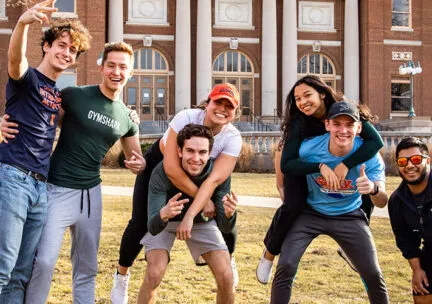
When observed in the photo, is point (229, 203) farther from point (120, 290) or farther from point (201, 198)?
point (120, 290)

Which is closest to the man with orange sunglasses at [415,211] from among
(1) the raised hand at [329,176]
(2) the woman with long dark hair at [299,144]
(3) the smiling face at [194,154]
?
(2) the woman with long dark hair at [299,144]

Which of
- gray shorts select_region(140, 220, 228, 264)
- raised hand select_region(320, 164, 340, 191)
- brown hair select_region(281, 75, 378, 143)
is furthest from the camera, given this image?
brown hair select_region(281, 75, 378, 143)

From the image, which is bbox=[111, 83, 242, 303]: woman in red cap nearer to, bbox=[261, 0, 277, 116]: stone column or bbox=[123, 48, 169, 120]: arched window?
bbox=[123, 48, 169, 120]: arched window

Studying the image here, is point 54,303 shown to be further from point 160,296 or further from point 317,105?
point 317,105

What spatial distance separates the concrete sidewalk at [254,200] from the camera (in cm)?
1104

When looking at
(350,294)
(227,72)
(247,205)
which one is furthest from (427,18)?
(350,294)

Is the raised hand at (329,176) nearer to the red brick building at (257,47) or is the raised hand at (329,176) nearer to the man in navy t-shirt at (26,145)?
the man in navy t-shirt at (26,145)

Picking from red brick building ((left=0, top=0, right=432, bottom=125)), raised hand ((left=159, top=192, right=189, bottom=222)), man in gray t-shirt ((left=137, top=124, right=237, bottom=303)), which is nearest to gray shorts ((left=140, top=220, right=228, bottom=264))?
man in gray t-shirt ((left=137, top=124, right=237, bottom=303))

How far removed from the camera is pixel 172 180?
420 cm

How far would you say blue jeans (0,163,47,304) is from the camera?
3.65 meters

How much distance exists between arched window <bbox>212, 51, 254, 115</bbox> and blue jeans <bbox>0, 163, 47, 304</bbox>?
103 ft

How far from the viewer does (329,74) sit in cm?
3625

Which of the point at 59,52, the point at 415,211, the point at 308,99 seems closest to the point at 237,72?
the point at 308,99

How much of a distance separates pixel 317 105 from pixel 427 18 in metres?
35.7
